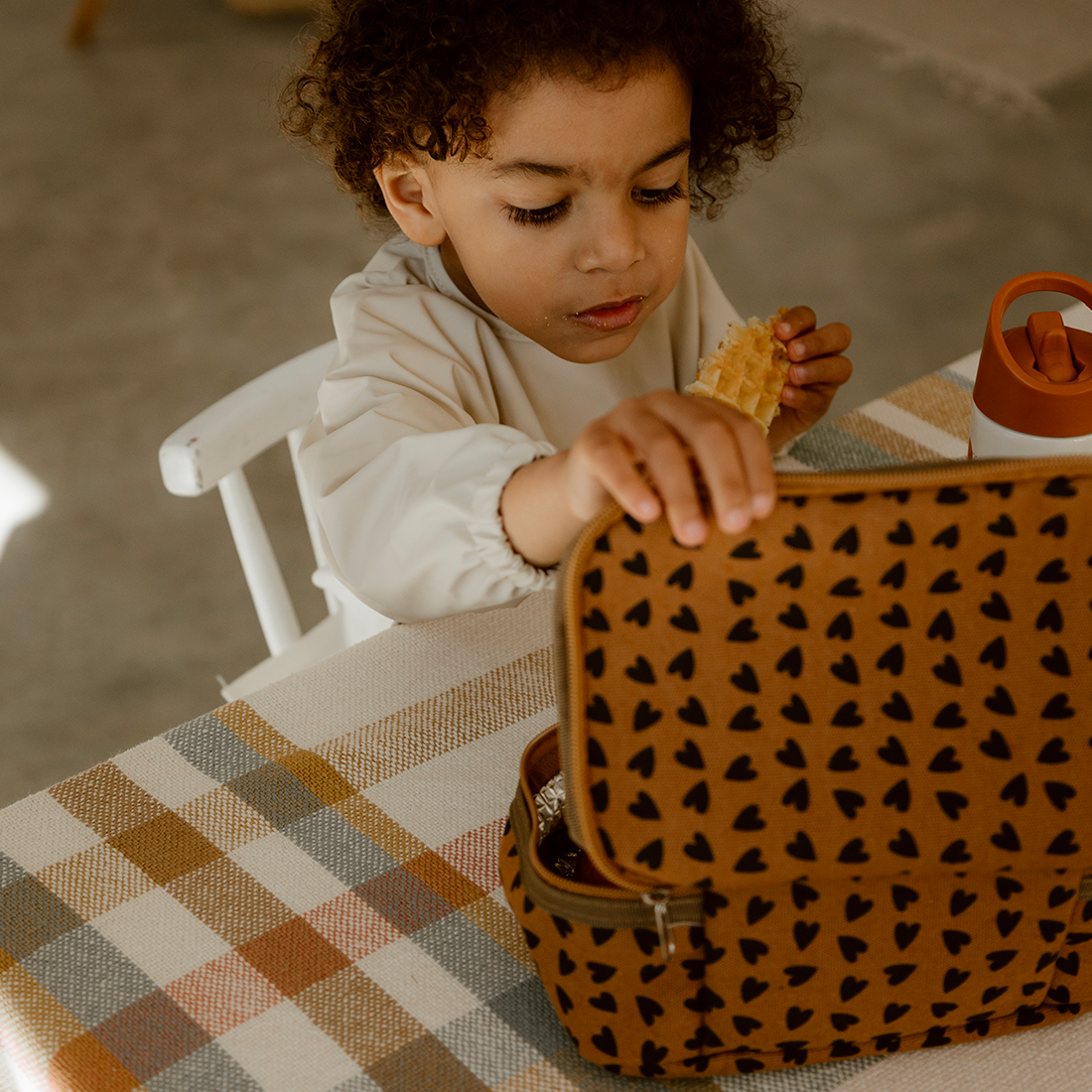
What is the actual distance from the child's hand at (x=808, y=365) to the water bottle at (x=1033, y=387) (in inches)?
6.7

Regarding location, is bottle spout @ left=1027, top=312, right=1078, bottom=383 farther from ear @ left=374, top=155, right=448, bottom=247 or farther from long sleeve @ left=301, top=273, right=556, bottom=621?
ear @ left=374, top=155, right=448, bottom=247

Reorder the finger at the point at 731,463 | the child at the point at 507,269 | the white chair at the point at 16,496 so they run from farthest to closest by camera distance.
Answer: the white chair at the point at 16,496 → the child at the point at 507,269 → the finger at the point at 731,463

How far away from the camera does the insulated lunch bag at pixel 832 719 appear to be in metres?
0.45

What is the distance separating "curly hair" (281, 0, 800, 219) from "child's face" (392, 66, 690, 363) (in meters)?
0.02

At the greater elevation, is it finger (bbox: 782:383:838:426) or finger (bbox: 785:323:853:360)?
finger (bbox: 785:323:853:360)

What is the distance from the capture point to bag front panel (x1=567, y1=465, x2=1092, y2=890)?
1.48 feet

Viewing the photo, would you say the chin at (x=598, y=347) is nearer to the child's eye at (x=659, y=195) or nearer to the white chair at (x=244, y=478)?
the child's eye at (x=659, y=195)

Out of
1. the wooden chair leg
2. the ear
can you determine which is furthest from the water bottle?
the wooden chair leg

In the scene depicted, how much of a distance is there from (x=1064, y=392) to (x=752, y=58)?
16.6 inches

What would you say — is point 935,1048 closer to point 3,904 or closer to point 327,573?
point 3,904

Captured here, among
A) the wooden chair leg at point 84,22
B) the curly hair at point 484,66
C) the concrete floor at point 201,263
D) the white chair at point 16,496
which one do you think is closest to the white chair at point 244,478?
the curly hair at point 484,66

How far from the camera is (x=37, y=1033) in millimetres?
550

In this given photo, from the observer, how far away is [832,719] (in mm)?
461

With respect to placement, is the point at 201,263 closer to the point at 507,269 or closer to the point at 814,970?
the point at 507,269
